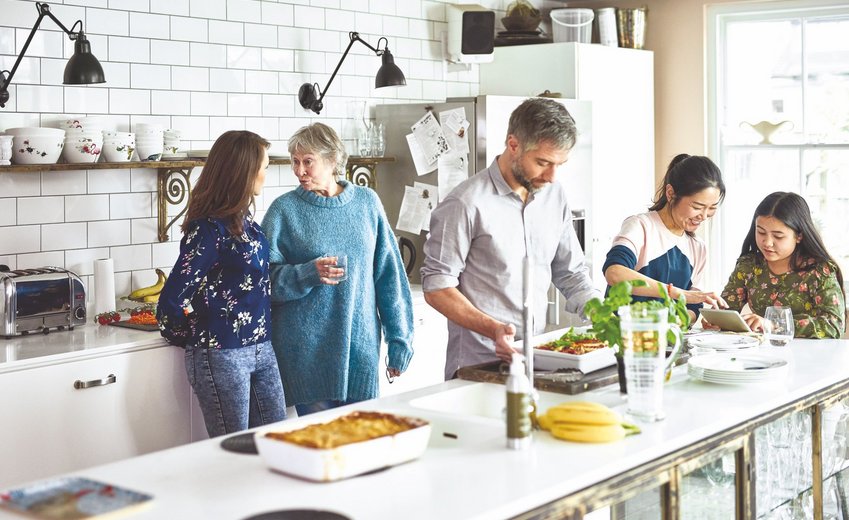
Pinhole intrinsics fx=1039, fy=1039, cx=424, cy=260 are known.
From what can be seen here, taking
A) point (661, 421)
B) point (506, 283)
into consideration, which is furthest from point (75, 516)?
point (506, 283)

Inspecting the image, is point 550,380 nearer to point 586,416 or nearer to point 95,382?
point 586,416

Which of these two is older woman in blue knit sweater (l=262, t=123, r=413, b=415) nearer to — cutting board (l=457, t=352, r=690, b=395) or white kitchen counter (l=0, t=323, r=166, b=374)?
white kitchen counter (l=0, t=323, r=166, b=374)

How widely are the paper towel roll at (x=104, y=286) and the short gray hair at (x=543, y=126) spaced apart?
1826 millimetres

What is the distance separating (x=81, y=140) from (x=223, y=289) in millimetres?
985

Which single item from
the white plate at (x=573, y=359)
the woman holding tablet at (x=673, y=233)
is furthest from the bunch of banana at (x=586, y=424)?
the woman holding tablet at (x=673, y=233)

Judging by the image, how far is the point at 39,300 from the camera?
12.0 feet

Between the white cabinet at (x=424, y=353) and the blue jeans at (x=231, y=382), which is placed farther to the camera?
the white cabinet at (x=424, y=353)

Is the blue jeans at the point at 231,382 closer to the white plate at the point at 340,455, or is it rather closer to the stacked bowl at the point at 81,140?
the stacked bowl at the point at 81,140

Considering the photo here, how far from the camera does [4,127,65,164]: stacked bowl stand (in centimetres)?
374

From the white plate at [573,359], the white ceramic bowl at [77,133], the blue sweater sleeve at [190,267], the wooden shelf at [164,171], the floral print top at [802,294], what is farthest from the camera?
the white ceramic bowl at [77,133]

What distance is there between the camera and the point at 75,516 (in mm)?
1717

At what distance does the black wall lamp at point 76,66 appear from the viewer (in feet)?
12.1

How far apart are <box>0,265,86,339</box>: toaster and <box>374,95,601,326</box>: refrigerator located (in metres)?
1.94

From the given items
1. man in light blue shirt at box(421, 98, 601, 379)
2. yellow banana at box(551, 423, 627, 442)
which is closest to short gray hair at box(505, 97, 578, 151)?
man in light blue shirt at box(421, 98, 601, 379)
